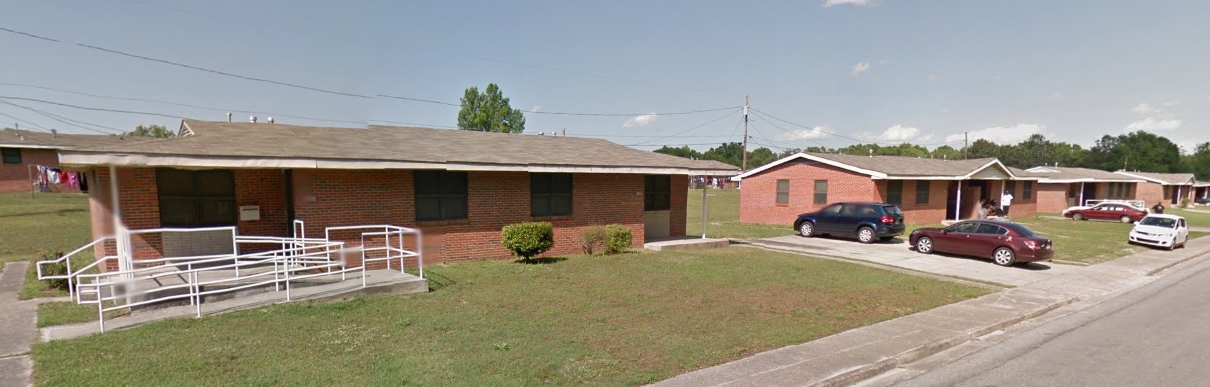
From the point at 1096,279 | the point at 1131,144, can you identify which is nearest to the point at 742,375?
the point at 1096,279

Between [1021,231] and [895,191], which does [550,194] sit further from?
[895,191]

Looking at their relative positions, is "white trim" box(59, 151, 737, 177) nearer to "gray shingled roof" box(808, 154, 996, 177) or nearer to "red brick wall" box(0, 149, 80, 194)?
"gray shingled roof" box(808, 154, 996, 177)

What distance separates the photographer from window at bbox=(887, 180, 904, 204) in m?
23.1

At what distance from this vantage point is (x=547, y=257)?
40.7ft

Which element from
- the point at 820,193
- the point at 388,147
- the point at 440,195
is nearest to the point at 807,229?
the point at 820,193

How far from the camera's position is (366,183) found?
10172 mm

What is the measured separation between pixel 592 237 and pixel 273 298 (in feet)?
24.1

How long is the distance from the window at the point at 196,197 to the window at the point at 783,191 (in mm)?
23056

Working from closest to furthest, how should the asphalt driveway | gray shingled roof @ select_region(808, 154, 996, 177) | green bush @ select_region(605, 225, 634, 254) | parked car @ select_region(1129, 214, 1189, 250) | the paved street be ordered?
the paved street < the asphalt driveway < green bush @ select_region(605, 225, 634, 254) < parked car @ select_region(1129, 214, 1189, 250) < gray shingled roof @ select_region(808, 154, 996, 177)

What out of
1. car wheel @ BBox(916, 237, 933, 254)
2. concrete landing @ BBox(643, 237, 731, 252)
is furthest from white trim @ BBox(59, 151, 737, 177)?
car wheel @ BBox(916, 237, 933, 254)

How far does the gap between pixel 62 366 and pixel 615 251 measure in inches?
395

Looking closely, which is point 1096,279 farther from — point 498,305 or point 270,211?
point 270,211

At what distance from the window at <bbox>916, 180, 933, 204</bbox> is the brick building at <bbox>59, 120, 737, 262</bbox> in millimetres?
15209

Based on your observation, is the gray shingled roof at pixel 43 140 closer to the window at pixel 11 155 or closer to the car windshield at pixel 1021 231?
the window at pixel 11 155
